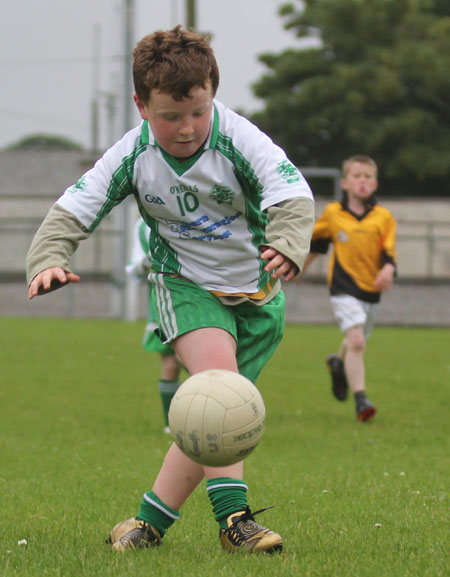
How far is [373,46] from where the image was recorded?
116ft

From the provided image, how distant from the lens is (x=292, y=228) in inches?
137

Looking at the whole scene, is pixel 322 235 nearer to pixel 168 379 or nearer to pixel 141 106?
pixel 168 379

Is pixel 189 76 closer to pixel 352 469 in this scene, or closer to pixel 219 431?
pixel 219 431

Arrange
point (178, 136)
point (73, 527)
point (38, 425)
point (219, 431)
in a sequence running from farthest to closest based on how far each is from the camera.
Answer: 1. point (38, 425)
2. point (73, 527)
3. point (178, 136)
4. point (219, 431)

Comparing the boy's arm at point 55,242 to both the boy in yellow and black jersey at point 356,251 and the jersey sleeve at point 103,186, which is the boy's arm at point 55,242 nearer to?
the jersey sleeve at point 103,186

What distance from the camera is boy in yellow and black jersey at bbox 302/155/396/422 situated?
26.2ft

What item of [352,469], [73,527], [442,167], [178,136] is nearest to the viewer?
[178,136]

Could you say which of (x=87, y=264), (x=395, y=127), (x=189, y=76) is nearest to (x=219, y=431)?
(x=189, y=76)

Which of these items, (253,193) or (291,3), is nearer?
(253,193)

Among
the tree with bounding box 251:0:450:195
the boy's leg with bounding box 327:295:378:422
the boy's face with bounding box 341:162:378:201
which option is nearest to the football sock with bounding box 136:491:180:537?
the boy's leg with bounding box 327:295:378:422

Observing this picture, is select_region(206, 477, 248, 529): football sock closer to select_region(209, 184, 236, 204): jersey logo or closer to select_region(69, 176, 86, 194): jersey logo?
Result: select_region(209, 184, 236, 204): jersey logo

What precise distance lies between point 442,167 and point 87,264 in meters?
12.9

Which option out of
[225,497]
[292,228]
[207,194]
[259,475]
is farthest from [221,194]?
[259,475]

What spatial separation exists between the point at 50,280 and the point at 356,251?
496 centimetres
